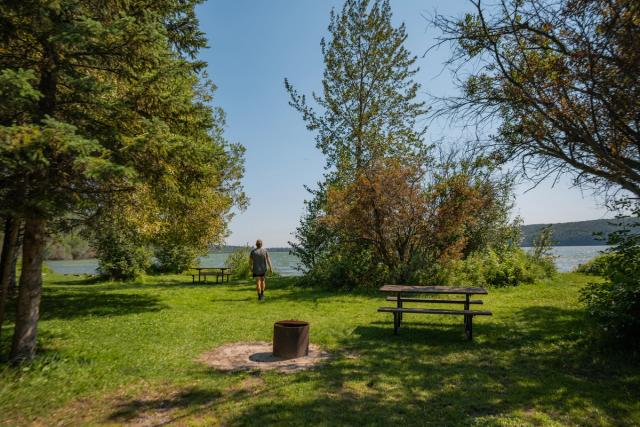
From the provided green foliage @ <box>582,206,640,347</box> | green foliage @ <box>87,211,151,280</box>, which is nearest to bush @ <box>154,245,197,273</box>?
green foliage @ <box>87,211,151,280</box>

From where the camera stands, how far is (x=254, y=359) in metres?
6.68

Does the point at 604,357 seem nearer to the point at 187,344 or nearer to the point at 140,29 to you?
the point at 187,344

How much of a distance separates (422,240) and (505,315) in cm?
578

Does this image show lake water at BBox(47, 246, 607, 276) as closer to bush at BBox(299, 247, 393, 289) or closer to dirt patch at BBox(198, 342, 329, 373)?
bush at BBox(299, 247, 393, 289)

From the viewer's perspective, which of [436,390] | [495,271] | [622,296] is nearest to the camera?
[436,390]

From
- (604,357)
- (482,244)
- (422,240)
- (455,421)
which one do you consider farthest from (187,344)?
(482,244)

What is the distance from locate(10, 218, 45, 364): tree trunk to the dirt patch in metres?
2.75

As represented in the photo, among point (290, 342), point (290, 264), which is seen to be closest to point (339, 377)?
point (290, 342)

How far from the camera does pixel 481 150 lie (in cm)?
657

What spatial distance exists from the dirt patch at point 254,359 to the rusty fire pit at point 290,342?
0.31 feet

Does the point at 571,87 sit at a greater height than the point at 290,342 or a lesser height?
greater

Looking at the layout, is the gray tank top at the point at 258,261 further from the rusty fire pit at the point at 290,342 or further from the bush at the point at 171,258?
the bush at the point at 171,258

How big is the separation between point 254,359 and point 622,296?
679 centimetres

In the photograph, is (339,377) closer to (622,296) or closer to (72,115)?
(622,296)
